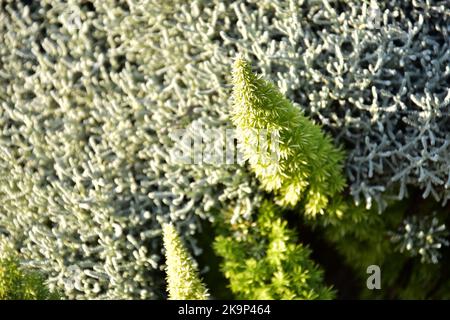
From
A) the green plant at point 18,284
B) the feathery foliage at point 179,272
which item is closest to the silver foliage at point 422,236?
the feathery foliage at point 179,272

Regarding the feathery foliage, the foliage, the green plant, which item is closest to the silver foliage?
the foliage

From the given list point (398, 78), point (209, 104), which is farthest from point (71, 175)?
point (398, 78)

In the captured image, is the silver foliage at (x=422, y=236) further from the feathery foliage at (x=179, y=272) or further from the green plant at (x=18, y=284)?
the green plant at (x=18, y=284)

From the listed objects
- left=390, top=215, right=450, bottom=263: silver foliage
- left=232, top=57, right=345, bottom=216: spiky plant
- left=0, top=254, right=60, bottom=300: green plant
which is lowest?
left=0, top=254, right=60, bottom=300: green plant

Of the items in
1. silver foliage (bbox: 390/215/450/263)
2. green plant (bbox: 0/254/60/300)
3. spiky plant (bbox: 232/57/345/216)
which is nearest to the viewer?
spiky plant (bbox: 232/57/345/216)

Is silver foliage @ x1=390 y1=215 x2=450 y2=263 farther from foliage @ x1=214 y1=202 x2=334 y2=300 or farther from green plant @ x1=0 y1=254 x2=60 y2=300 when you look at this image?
green plant @ x1=0 y1=254 x2=60 y2=300

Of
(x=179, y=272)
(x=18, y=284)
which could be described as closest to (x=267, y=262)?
(x=179, y=272)

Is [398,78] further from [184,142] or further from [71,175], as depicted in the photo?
[71,175]

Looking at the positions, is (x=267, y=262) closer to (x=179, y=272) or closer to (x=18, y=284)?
(x=179, y=272)
